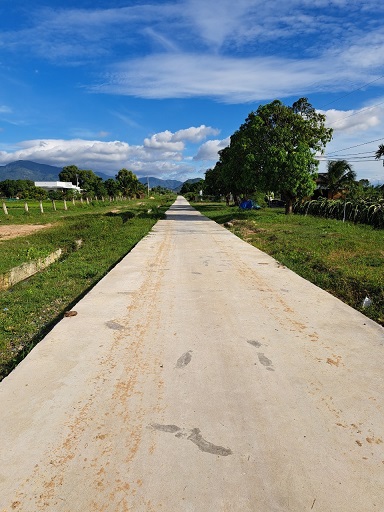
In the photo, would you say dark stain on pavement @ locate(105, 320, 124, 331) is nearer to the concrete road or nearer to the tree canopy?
the concrete road

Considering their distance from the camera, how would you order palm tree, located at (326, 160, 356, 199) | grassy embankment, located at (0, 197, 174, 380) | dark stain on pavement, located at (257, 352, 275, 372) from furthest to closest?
palm tree, located at (326, 160, 356, 199), grassy embankment, located at (0, 197, 174, 380), dark stain on pavement, located at (257, 352, 275, 372)

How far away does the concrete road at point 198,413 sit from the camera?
2085 mm

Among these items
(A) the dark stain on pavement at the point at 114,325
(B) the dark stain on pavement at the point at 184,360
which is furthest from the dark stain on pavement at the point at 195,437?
(A) the dark stain on pavement at the point at 114,325

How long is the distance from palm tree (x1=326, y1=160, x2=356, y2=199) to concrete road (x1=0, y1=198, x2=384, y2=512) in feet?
124

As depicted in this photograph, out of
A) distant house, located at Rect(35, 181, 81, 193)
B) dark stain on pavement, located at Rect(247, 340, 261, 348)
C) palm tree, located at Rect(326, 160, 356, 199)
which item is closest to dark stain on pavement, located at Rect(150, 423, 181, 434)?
dark stain on pavement, located at Rect(247, 340, 261, 348)

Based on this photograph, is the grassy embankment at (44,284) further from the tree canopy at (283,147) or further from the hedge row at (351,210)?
the hedge row at (351,210)

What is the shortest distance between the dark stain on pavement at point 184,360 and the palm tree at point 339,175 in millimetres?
39915

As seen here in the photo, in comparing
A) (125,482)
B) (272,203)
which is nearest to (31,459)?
(125,482)

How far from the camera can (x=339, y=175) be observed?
38.9 meters

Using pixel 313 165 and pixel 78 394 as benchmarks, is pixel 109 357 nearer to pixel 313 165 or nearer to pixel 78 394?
pixel 78 394

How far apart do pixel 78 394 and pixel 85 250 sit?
363 inches

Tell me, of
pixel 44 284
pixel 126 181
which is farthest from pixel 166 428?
pixel 126 181

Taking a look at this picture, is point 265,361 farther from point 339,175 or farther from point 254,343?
point 339,175

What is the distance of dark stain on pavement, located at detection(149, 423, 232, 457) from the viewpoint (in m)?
2.38
